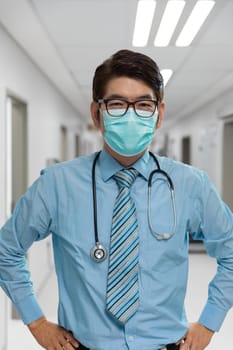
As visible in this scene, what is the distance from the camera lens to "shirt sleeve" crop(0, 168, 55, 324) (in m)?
1.11

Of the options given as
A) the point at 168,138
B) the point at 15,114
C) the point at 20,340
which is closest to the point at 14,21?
the point at 15,114

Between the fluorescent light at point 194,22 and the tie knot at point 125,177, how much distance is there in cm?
161

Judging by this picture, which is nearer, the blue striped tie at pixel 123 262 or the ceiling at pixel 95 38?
the blue striped tie at pixel 123 262

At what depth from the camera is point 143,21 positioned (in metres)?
2.67

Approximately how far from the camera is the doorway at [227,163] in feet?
19.5

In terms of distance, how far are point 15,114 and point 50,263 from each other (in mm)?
1842

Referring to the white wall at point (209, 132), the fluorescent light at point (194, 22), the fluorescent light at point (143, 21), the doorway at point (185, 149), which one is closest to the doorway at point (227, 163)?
the white wall at point (209, 132)

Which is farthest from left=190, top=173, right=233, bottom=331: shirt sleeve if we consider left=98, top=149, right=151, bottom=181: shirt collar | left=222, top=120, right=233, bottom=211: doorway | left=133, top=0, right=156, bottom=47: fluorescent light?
left=222, top=120, right=233, bottom=211: doorway

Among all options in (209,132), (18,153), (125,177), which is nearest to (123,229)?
(125,177)

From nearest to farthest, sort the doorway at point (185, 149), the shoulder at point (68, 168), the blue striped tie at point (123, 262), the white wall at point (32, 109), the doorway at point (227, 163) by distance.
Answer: the blue striped tie at point (123, 262), the shoulder at point (68, 168), the white wall at point (32, 109), the doorway at point (227, 163), the doorway at point (185, 149)

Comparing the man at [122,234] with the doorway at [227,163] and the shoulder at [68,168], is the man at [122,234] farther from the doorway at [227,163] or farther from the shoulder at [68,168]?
the doorway at [227,163]

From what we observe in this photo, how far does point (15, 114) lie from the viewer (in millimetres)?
3541

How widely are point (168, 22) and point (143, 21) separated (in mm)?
158

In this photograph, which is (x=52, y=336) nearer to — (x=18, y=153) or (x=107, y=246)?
(x=107, y=246)
